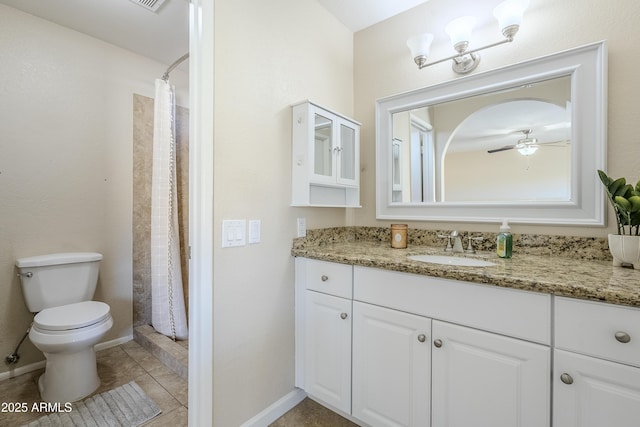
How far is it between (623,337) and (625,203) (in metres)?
0.54

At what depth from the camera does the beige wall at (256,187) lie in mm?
1267

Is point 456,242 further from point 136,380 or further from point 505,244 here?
point 136,380

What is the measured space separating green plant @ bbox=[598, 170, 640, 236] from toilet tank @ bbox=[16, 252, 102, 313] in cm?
297

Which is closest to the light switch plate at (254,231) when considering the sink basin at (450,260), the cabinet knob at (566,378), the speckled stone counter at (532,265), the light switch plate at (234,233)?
the light switch plate at (234,233)

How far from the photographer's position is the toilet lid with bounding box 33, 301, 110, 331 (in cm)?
156

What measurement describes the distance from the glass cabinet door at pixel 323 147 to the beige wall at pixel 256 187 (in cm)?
16

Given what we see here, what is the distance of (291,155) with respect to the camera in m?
1.58

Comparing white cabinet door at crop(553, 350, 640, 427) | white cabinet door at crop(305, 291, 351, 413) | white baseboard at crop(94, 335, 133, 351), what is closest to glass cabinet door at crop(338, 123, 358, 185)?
white cabinet door at crop(305, 291, 351, 413)

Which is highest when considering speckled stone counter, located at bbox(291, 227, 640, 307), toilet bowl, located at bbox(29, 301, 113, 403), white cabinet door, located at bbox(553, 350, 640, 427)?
speckled stone counter, located at bbox(291, 227, 640, 307)

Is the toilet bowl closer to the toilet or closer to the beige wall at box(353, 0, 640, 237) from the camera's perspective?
the toilet

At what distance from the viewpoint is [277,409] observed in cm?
149

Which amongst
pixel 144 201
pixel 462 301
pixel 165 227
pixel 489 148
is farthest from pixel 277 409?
pixel 144 201

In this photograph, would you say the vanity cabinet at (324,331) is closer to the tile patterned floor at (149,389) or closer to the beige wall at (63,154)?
the tile patterned floor at (149,389)

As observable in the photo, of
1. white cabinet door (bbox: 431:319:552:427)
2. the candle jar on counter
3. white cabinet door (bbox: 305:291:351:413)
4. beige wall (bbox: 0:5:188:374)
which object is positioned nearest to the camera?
white cabinet door (bbox: 431:319:552:427)
